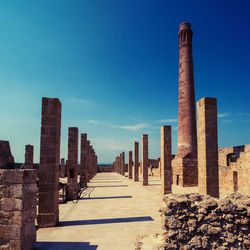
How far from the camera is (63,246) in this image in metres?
4.58

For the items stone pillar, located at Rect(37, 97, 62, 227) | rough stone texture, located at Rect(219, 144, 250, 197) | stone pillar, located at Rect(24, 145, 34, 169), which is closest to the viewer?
stone pillar, located at Rect(37, 97, 62, 227)

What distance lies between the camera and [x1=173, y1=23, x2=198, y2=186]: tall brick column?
1653 centimetres

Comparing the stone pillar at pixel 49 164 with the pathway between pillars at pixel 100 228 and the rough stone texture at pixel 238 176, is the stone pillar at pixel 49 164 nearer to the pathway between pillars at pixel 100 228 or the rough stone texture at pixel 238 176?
the pathway between pillars at pixel 100 228

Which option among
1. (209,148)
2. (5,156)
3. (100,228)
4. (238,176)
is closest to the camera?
(5,156)

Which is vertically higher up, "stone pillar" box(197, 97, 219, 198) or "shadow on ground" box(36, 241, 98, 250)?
"stone pillar" box(197, 97, 219, 198)

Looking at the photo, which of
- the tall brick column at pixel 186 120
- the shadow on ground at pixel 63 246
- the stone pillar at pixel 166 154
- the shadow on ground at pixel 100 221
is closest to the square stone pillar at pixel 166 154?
the stone pillar at pixel 166 154

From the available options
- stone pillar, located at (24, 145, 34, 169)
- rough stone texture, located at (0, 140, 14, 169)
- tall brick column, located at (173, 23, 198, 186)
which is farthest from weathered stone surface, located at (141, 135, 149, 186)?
rough stone texture, located at (0, 140, 14, 169)

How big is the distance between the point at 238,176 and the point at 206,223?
8.65m

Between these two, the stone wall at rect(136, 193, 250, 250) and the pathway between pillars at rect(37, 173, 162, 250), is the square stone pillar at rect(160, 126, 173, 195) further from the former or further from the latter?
the stone wall at rect(136, 193, 250, 250)

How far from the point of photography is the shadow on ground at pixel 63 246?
4467 millimetres

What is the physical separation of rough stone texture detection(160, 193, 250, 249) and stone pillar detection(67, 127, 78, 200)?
782cm

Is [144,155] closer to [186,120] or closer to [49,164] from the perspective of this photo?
[186,120]

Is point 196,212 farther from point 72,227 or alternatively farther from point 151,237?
point 72,227

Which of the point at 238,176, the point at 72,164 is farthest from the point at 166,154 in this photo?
the point at 72,164
